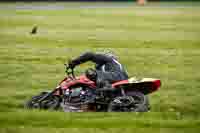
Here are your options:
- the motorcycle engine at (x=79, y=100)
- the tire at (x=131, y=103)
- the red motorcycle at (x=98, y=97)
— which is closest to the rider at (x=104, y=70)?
the red motorcycle at (x=98, y=97)

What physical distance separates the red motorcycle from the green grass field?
0.33 m

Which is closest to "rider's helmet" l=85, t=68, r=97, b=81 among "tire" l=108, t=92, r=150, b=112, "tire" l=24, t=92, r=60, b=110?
"tire" l=108, t=92, r=150, b=112

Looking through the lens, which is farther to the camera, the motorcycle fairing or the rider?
the rider

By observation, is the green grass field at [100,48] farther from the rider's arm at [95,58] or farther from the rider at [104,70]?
the rider's arm at [95,58]

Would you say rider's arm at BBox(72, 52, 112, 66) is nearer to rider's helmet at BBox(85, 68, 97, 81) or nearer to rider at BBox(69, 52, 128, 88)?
rider at BBox(69, 52, 128, 88)

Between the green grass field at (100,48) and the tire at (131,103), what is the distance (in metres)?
0.18

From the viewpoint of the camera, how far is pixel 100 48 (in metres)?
22.2

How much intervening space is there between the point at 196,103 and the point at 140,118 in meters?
2.66

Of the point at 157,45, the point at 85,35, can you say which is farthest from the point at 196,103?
the point at 85,35

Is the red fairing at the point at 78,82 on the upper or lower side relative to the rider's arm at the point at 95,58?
lower

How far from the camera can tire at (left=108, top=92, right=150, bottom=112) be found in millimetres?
10195

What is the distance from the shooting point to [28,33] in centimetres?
2833

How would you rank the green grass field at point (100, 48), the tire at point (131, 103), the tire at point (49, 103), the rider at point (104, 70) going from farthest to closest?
the tire at point (49, 103), the rider at point (104, 70), the tire at point (131, 103), the green grass field at point (100, 48)

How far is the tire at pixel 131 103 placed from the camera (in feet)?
33.4
